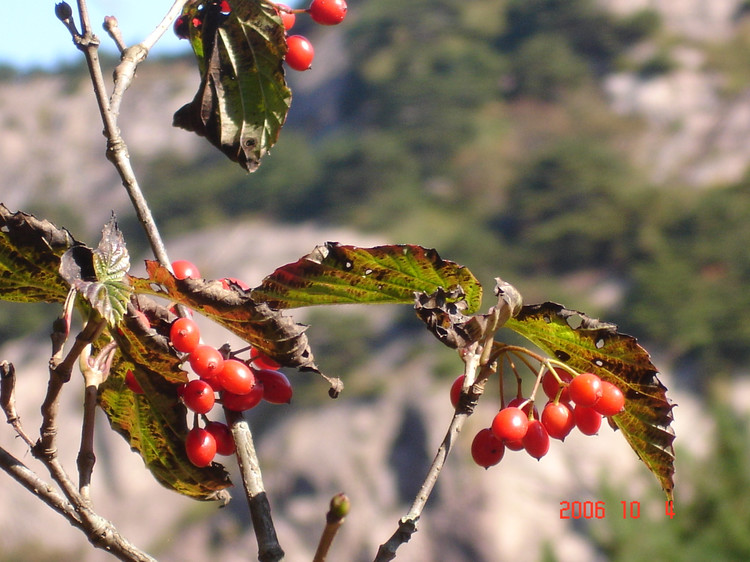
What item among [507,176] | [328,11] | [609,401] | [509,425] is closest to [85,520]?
[509,425]

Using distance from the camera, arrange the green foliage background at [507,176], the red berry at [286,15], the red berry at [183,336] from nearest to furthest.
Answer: the red berry at [183,336] < the red berry at [286,15] < the green foliage background at [507,176]

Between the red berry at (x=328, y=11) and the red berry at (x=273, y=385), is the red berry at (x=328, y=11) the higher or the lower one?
the higher one

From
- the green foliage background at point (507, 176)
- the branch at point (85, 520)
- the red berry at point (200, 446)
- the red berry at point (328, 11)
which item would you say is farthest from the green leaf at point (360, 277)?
the green foliage background at point (507, 176)

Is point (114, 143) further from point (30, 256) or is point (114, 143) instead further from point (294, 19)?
point (294, 19)

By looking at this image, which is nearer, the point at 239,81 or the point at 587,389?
the point at 587,389

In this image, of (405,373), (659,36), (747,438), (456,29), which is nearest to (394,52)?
(456,29)

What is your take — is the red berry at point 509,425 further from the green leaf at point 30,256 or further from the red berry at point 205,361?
the green leaf at point 30,256

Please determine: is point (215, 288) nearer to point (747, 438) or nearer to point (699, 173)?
point (747, 438)

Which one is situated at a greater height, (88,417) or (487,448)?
(487,448)
